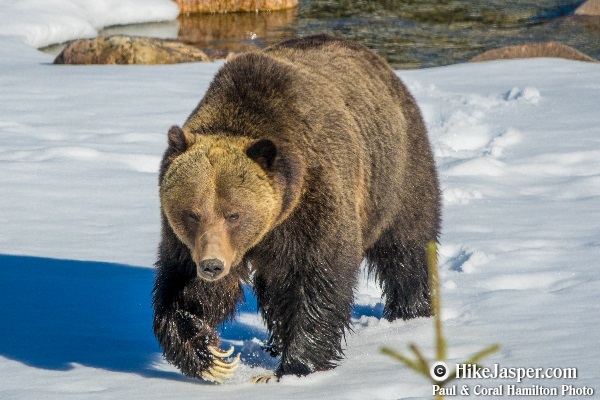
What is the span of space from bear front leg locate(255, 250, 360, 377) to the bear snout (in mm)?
594

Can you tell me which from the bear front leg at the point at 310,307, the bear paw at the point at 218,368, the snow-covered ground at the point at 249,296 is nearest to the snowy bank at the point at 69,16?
the snow-covered ground at the point at 249,296

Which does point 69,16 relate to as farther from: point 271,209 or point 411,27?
point 271,209

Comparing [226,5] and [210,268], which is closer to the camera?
[210,268]

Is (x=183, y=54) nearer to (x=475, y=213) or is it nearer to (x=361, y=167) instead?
(x=475, y=213)

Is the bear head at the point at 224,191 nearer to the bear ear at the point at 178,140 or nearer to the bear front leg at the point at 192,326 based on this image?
the bear ear at the point at 178,140

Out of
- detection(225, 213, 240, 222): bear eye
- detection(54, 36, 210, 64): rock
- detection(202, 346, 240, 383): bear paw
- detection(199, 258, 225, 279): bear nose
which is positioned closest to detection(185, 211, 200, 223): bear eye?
detection(225, 213, 240, 222): bear eye

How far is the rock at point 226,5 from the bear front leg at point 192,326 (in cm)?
1836

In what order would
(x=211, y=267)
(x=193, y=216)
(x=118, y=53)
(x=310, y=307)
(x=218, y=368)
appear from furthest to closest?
(x=118, y=53) < (x=218, y=368) < (x=310, y=307) < (x=193, y=216) < (x=211, y=267)

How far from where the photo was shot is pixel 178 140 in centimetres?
443

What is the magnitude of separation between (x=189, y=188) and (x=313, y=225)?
2.12ft

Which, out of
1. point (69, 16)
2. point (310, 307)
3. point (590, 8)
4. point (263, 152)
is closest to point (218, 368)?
point (310, 307)

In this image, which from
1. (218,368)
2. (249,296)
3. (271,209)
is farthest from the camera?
(249,296)

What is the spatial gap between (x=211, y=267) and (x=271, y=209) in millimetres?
440

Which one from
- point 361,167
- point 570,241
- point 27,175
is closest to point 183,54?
point 27,175
